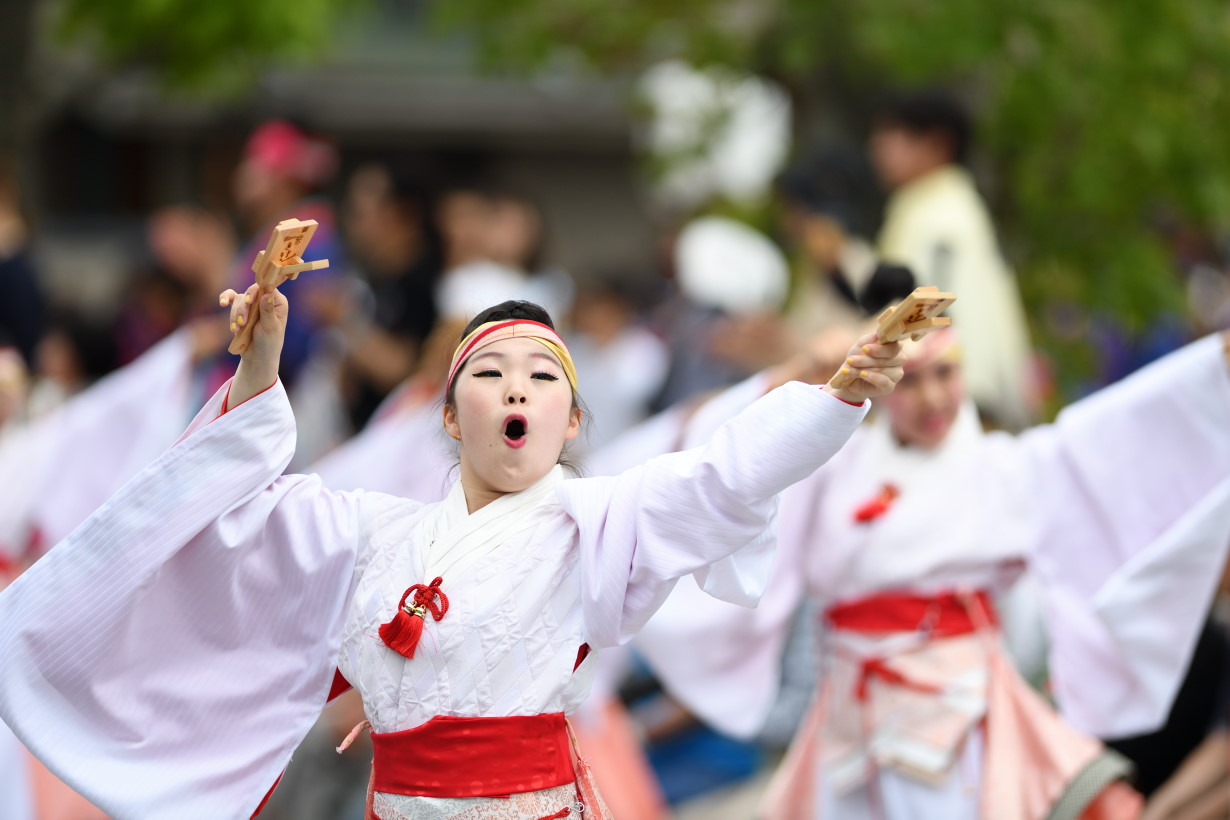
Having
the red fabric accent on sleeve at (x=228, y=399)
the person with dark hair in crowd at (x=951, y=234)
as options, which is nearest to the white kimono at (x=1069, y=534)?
the person with dark hair in crowd at (x=951, y=234)

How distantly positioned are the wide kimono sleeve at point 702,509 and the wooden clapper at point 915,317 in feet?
0.40

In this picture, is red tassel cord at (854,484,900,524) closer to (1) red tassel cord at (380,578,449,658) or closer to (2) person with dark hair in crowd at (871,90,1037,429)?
(1) red tassel cord at (380,578,449,658)

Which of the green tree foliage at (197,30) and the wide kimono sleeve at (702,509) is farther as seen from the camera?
the green tree foliage at (197,30)

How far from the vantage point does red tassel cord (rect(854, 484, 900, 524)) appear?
3.47 meters

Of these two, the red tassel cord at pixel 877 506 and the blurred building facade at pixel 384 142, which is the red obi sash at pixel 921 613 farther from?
the blurred building facade at pixel 384 142

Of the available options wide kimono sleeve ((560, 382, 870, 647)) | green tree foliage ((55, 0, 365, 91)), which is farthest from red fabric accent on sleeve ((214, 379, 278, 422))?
green tree foliage ((55, 0, 365, 91))

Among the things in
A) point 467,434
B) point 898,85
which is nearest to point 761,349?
point 898,85

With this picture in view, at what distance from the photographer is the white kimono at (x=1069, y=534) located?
3.35 metres

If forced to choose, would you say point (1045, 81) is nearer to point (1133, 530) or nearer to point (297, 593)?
point (1133, 530)

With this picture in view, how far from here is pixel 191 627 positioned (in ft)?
9.12

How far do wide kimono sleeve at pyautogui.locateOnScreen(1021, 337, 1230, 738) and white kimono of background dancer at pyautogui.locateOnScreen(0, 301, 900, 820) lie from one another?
1.20m

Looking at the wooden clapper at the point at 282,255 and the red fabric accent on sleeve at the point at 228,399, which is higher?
the wooden clapper at the point at 282,255

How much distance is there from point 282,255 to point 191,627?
2.51ft

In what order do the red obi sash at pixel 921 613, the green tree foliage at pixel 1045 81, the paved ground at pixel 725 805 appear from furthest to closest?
1. the green tree foliage at pixel 1045 81
2. the paved ground at pixel 725 805
3. the red obi sash at pixel 921 613
